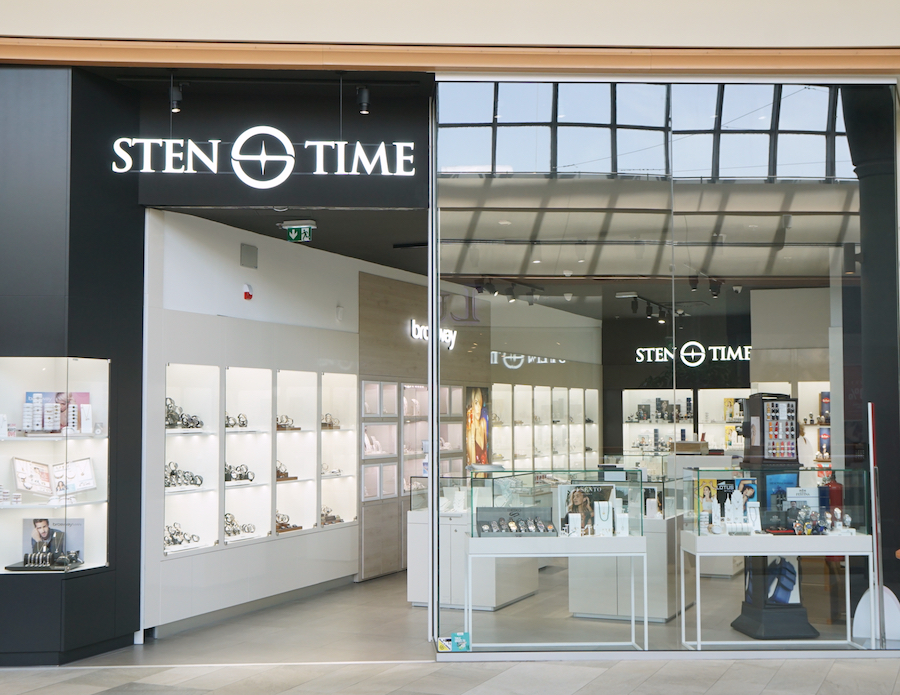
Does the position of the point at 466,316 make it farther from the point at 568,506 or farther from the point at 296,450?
the point at 296,450

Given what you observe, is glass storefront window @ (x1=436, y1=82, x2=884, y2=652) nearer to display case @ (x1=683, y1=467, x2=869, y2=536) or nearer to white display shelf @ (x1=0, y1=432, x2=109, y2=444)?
display case @ (x1=683, y1=467, x2=869, y2=536)

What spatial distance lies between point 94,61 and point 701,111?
4.12 metres

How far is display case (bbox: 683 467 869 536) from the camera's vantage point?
5875 mm

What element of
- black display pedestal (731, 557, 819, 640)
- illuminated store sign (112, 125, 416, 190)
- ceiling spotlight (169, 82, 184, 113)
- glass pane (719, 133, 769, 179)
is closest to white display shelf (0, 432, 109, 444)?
illuminated store sign (112, 125, 416, 190)

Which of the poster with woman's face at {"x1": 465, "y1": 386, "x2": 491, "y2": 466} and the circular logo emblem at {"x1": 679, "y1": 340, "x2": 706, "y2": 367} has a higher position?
the circular logo emblem at {"x1": 679, "y1": 340, "x2": 706, "y2": 367}

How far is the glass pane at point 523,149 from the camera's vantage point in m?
6.08

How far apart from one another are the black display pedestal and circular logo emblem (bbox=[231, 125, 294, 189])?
14.0ft

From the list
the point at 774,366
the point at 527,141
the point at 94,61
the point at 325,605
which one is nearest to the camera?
the point at 94,61

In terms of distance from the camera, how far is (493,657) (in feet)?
18.7

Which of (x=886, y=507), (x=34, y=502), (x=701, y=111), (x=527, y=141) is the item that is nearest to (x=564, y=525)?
(x=886, y=507)

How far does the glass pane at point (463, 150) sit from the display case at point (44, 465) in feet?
9.27

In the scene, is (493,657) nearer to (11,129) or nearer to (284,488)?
(284,488)

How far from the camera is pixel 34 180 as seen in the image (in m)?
5.77

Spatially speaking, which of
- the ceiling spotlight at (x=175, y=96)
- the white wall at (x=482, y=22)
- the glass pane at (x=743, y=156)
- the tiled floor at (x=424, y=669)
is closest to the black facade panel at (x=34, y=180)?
the white wall at (x=482, y=22)
